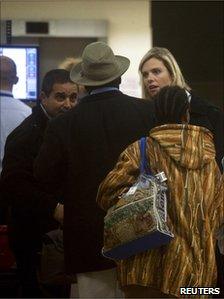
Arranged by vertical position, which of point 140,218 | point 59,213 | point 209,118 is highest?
point 209,118

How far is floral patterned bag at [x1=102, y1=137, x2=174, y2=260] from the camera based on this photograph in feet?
6.26

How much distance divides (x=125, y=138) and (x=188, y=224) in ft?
1.53

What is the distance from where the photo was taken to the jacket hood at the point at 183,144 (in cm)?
199

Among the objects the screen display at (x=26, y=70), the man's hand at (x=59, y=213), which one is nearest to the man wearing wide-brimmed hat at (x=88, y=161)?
the man's hand at (x=59, y=213)

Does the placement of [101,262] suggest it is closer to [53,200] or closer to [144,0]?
[53,200]

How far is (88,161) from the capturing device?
2.25m

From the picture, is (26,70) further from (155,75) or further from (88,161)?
(88,161)

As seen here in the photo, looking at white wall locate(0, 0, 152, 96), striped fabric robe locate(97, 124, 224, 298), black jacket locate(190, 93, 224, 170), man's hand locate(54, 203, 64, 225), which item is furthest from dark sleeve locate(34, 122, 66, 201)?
white wall locate(0, 0, 152, 96)

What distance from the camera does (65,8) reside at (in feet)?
24.7

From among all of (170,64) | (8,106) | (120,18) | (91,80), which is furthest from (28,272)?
(120,18)

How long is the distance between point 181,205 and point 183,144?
0.70ft

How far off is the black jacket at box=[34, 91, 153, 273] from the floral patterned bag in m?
0.24

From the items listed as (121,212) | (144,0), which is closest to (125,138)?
(121,212)

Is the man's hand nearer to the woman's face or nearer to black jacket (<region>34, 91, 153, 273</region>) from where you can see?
black jacket (<region>34, 91, 153, 273</region>)
